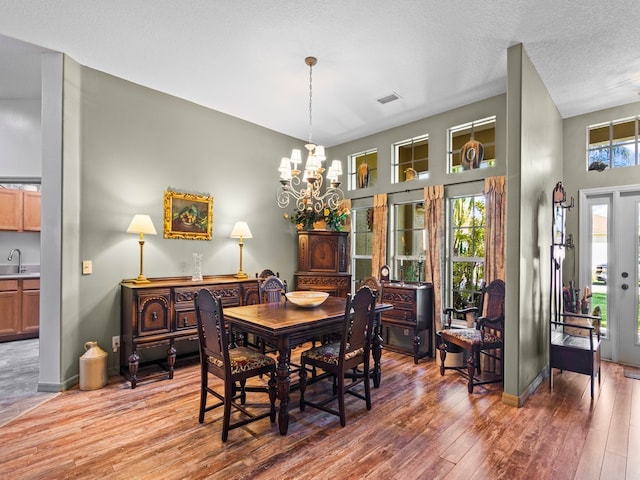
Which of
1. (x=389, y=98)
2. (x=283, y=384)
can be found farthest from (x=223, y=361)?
(x=389, y=98)

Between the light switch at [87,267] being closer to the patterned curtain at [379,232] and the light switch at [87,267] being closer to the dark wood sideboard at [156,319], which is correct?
the dark wood sideboard at [156,319]

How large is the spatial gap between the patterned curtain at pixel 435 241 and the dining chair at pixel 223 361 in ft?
8.53

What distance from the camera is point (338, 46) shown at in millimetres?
3059

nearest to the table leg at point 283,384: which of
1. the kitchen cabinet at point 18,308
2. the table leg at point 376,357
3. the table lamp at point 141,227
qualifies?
the table leg at point 376,357

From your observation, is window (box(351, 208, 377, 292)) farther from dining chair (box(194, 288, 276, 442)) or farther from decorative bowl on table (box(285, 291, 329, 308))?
dining chair (box(194, 288, 276, 442))

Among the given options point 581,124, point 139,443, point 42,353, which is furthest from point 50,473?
point 581,124

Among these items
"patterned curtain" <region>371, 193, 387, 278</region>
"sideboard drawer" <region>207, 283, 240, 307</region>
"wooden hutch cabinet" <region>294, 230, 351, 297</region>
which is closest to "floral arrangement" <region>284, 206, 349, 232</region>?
"wooden hutch cabinet" <region>294, 230, 351, 297</region>

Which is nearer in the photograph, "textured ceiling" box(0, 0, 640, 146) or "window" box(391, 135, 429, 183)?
"textured ceiling" box(0, 0, 640, 146)

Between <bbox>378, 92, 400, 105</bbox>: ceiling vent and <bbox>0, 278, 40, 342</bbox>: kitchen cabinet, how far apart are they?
18.6 feet

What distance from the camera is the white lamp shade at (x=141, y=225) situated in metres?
3.57

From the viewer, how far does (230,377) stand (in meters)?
2.39

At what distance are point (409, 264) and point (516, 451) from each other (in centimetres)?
288

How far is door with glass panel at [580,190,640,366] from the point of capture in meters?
4.09

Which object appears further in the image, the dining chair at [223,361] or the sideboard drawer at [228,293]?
the sideboard drawer at [228,293]
